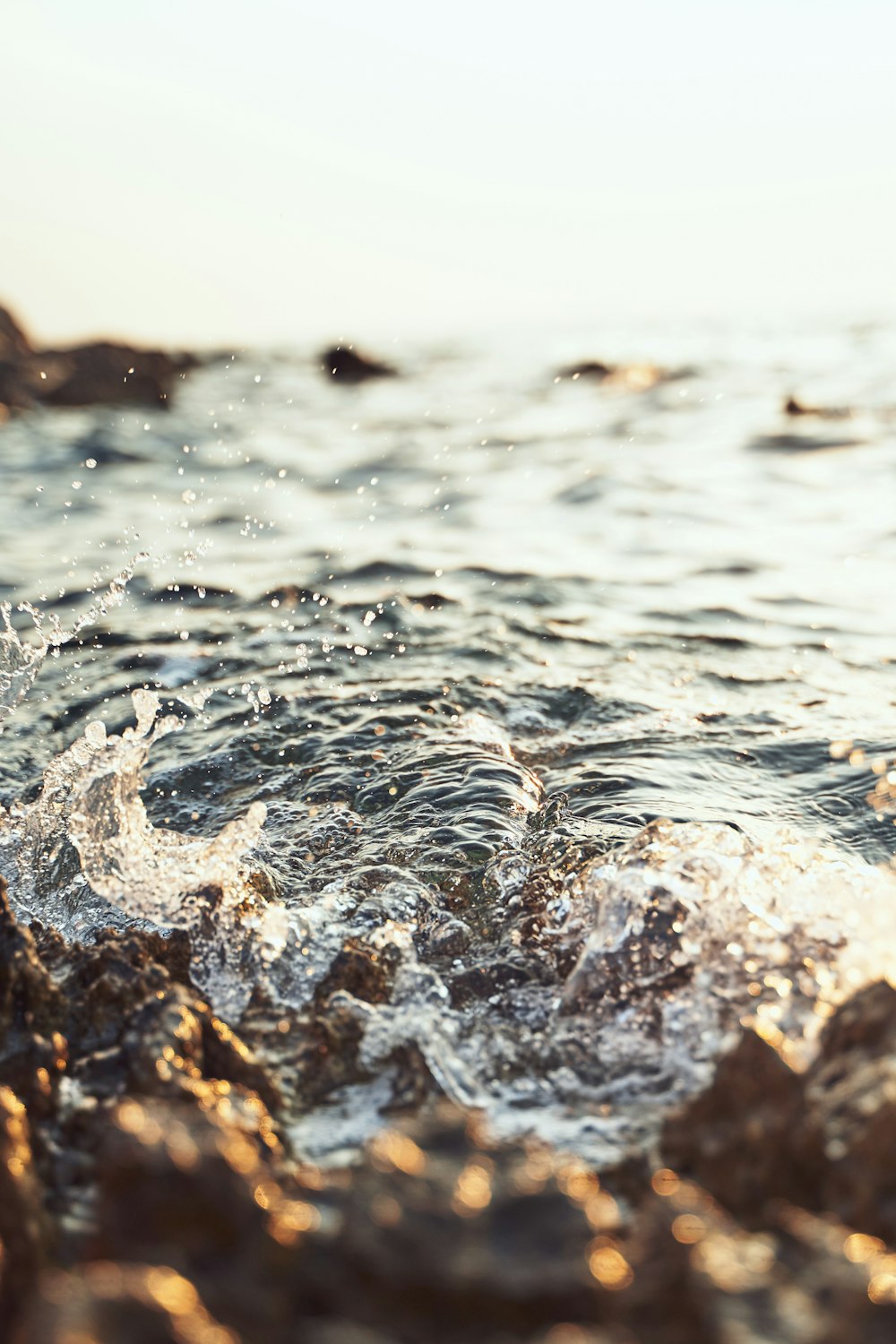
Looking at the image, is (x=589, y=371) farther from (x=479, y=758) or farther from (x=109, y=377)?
(x=479, y=758)

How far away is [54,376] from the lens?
20.6 m

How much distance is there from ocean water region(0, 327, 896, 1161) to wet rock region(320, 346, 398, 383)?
1372 centimetres

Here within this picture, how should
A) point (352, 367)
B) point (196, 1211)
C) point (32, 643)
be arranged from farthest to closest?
point (352, 367) → point (32, 643) → point (196, 1211)

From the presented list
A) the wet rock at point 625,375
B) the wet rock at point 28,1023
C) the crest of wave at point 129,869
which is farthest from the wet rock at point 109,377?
the wet rock at point 28,1023

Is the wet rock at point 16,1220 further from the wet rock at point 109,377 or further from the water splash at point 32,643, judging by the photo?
the wet rock at point 109,377

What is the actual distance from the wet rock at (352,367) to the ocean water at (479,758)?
45.0ft

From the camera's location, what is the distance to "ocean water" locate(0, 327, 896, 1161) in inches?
112

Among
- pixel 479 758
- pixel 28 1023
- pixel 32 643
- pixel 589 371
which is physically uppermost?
pixel 28 1023

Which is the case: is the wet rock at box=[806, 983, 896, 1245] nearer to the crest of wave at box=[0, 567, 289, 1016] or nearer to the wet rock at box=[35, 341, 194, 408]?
the crest of wave at box=[0, 567, 289, 1016]

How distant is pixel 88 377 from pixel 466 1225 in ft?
65.3

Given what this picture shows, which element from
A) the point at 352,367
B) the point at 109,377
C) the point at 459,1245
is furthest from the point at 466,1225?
the point at 352,367

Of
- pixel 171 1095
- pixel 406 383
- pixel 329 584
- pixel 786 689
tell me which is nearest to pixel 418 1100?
pixel 171 1095

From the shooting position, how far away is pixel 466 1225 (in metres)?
1.54

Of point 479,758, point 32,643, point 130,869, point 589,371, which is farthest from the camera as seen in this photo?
point 589,371
